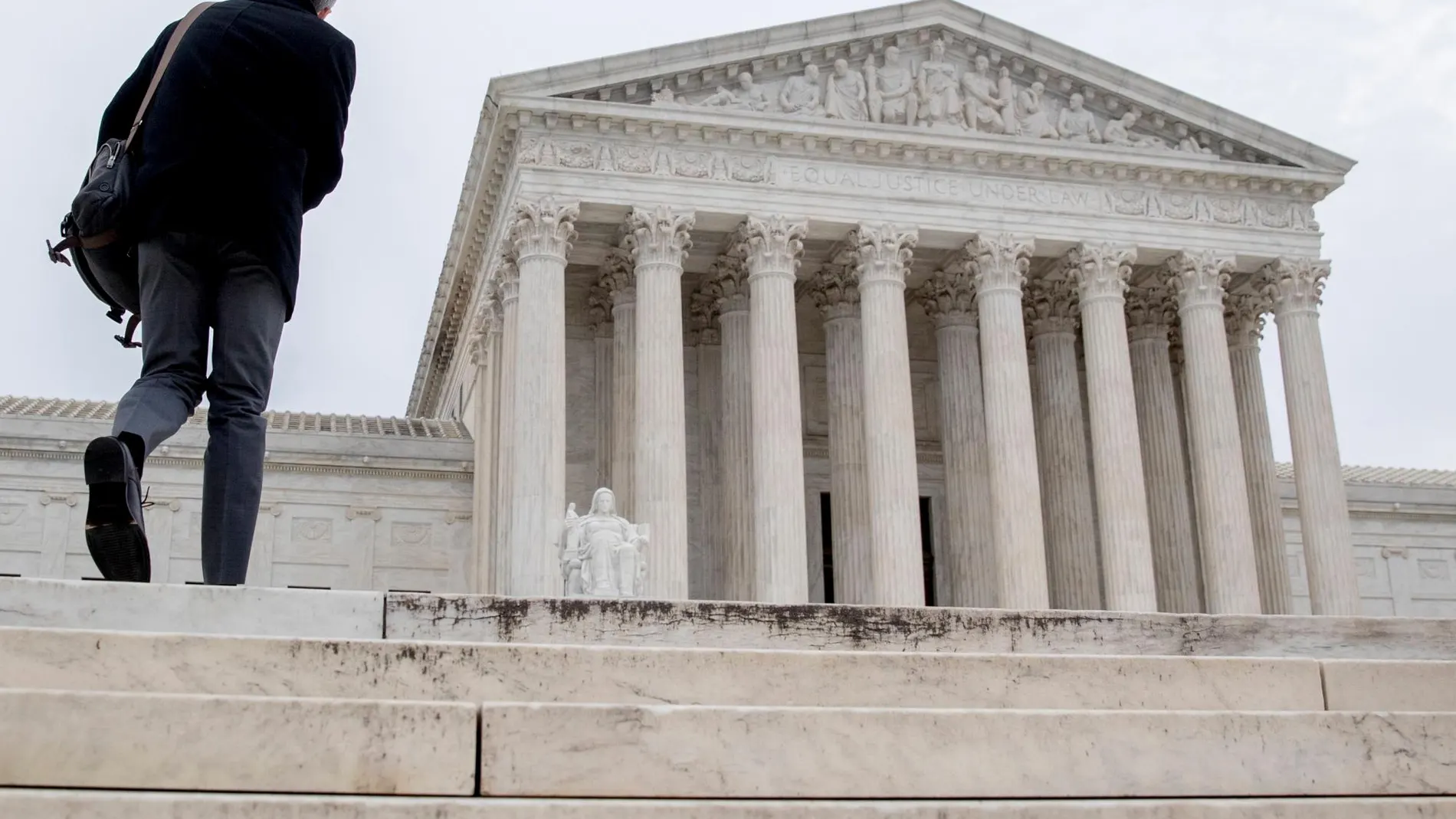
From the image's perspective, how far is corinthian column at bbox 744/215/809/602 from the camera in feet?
96.4

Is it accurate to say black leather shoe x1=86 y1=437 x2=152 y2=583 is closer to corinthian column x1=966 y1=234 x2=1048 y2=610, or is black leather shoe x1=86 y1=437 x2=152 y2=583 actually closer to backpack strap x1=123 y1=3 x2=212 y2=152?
backpack strap x1=123 y1=3 x2=212 y2=152

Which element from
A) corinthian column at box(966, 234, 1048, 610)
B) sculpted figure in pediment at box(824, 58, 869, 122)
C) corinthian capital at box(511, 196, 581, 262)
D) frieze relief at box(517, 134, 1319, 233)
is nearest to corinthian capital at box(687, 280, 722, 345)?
frieze relief at box(517, 134, 1319, 233)

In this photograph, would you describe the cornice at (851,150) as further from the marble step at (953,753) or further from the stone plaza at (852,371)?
the marble step at (953,753)

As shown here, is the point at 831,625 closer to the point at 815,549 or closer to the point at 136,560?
the point at 136,560

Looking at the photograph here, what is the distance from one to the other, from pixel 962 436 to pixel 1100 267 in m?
5.05

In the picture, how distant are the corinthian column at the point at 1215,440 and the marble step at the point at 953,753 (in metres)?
25.5

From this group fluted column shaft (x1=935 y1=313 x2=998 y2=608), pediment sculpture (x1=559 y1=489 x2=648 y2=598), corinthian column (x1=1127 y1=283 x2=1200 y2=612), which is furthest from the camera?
corinthian column (x1=1127 y1=283 x2=1200 y2=612)

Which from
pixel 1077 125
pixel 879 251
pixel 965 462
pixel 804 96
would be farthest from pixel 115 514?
pixel 1077 125

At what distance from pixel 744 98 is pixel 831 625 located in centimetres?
2496

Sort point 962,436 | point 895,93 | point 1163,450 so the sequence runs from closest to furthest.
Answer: point 895,93, point 962,436, point 1163,450

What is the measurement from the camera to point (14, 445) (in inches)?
1399

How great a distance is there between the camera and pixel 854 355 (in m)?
34.6

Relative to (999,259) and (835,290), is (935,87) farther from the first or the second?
(835,290)

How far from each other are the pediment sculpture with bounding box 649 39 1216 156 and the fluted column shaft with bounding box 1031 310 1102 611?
429cm
